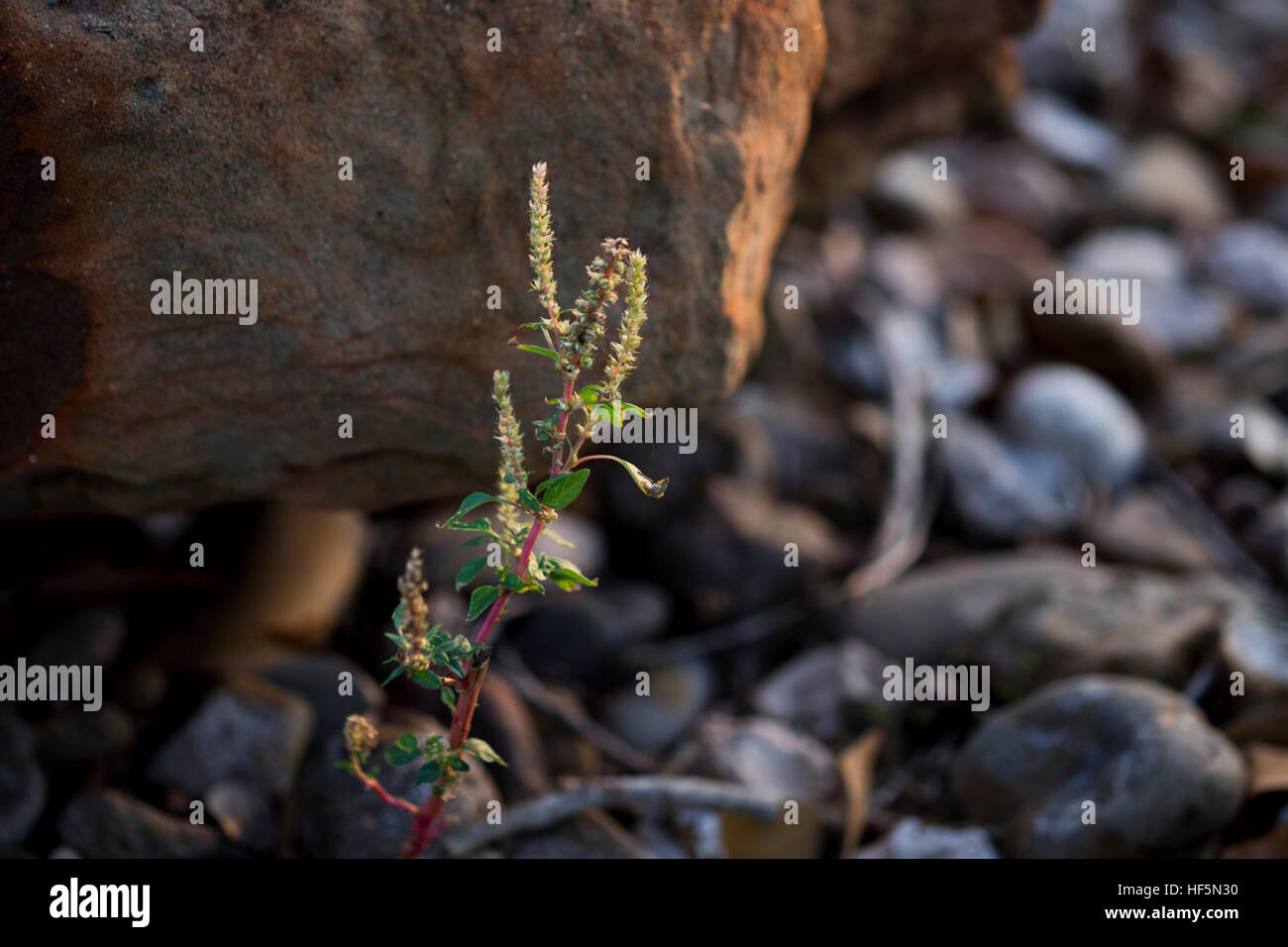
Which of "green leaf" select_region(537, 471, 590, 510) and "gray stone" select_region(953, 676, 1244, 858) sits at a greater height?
"green leaf" select_region(537, 471, 590, 510)

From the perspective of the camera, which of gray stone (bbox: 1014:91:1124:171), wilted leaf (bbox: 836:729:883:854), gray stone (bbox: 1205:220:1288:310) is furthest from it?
gray stone (bbox: 1014:91:1124:171)

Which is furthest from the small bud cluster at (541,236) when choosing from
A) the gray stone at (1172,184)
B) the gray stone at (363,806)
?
the gray stone at (1172,184)

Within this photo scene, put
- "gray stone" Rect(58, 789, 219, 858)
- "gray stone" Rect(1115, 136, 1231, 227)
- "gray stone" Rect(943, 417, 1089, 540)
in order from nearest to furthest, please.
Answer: "gray stone" Rect(58, 789, 219, 858)
"gray stone" Rect(943, 417, 1089, 540)
"gray stone" Rect(1115, 136, 1231, 227)

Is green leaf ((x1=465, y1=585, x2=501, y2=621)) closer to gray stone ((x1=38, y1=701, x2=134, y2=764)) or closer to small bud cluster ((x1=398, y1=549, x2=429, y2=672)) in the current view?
small bud cluster ((x1=398, y1=549, x2=429, y2=672))

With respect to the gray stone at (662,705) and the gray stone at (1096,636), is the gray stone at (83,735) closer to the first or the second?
the gray stone at (662,705)

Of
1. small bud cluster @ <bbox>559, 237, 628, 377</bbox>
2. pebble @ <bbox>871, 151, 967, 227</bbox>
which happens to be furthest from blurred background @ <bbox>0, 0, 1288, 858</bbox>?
small bud cluster @ <bbox>559, 237, 628, 377</bbox>

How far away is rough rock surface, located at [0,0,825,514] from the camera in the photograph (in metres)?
2.89

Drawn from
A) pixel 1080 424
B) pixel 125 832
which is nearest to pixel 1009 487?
pixel 1080 424

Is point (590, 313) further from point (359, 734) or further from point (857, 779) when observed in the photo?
point (857, 779)

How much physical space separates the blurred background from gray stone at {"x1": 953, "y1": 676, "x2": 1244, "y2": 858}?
1cm

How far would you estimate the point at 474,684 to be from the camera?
109 inches

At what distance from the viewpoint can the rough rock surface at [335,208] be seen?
114 inches

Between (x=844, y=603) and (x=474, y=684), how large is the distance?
8.70 feet
